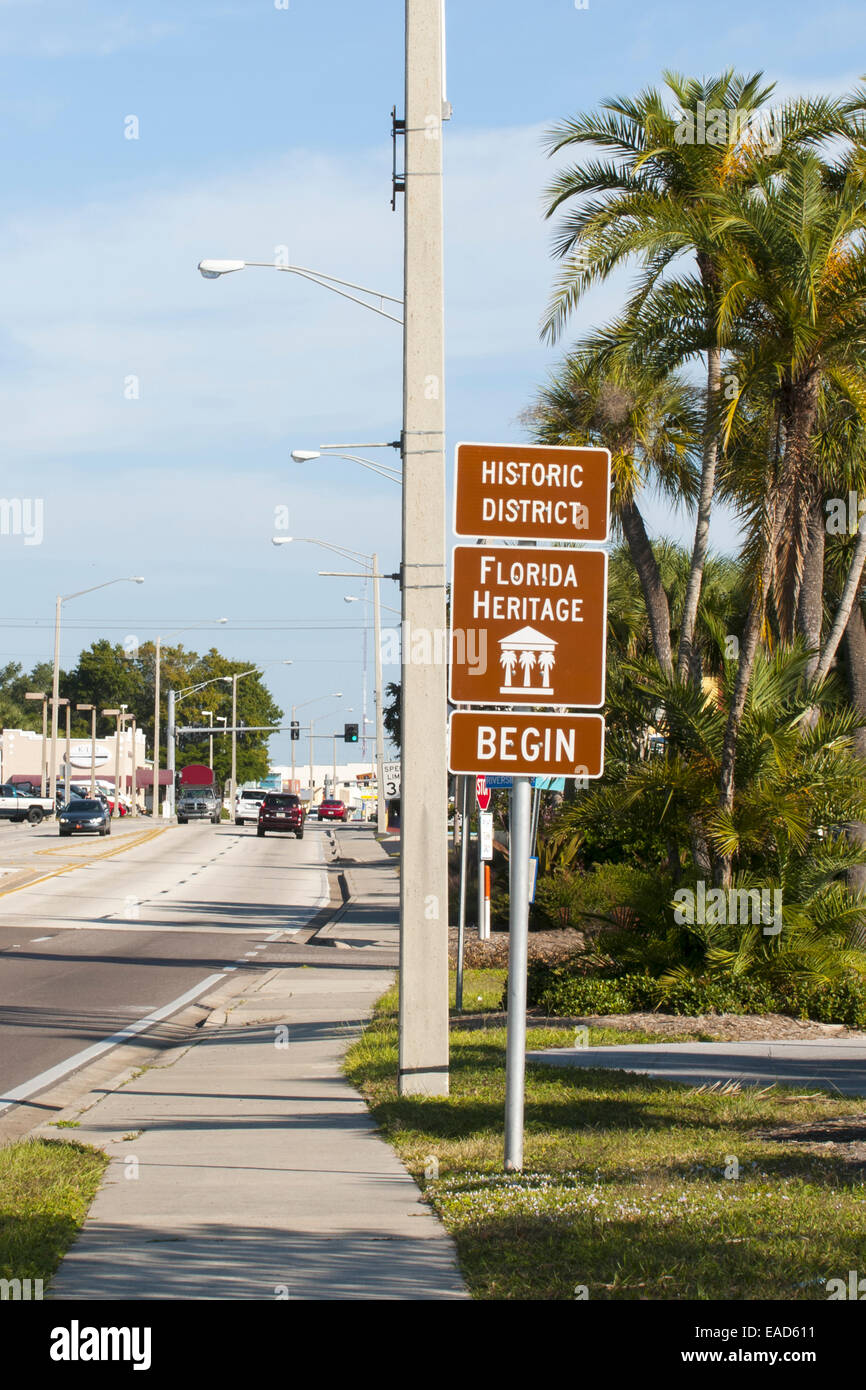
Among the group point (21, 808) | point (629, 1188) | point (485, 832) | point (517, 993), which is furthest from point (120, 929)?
point (21, 808)

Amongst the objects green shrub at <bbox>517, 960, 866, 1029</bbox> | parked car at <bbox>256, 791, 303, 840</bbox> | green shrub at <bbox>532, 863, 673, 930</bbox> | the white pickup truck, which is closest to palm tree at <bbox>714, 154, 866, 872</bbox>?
green shrub at <bbox>532, 863, 673, 930</bbox>

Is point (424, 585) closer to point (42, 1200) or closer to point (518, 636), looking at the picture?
point (518, 636)

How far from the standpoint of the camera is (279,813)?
61.1 meters

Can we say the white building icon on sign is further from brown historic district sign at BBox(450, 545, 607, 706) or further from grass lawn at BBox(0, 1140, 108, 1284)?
grass lawn at BBox(0, 1140, 108, 1284)

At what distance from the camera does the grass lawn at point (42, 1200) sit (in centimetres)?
613

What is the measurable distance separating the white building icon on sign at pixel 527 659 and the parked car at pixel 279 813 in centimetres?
5351

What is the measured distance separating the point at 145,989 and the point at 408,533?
30.3ft

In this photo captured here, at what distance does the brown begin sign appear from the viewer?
25.7 ft

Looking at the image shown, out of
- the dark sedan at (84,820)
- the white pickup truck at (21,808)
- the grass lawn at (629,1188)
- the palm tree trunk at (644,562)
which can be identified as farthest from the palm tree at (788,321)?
the white pickup truck at (21,808)

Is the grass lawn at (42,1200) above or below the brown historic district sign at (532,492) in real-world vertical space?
below

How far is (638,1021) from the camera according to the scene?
13781 millimetres

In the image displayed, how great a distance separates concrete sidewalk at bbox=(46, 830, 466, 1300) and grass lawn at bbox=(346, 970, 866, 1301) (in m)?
0.24

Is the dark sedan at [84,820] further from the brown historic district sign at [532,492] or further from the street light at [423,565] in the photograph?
the brown historic district sign at [532,492]
